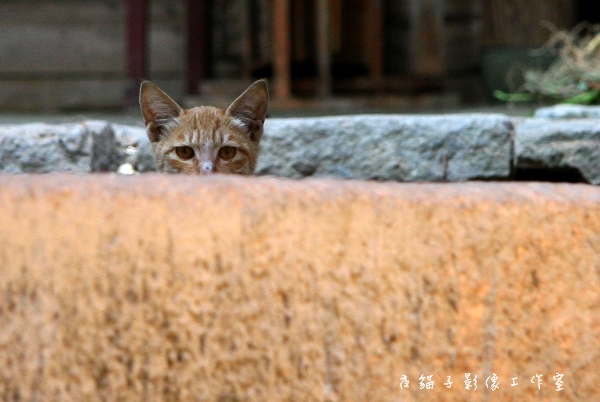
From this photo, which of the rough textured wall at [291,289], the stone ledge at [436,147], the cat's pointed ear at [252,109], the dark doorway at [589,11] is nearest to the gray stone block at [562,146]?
the stone ledge at [436,147]

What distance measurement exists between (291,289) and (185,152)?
161 cm

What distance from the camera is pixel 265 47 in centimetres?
579

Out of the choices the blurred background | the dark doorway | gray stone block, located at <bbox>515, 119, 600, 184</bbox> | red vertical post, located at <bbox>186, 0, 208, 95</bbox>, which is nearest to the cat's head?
gray stone block, located at <bbox>515, 119, 600, 184</bbox>

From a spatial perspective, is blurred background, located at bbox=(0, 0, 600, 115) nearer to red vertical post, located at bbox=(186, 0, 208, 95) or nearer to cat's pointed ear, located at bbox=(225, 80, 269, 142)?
red vertical post, located at bbox=(186, 0, 208, 95)

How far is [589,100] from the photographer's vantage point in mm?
4121

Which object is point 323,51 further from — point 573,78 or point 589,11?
point 589,11

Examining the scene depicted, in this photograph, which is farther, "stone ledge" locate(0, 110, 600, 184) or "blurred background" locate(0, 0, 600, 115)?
"blurred background" locate(0, 0, 600, 115)

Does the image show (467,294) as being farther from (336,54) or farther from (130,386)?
(336,54)

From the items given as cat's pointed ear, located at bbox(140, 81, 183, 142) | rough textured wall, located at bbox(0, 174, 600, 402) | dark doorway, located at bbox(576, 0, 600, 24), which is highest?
dark doorway, located at bbox(576, 0, 600, 24)

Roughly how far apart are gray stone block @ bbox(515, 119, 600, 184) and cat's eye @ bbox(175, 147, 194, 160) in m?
1.32

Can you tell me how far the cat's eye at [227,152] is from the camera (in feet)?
9.76

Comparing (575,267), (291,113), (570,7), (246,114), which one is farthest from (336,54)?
(575,267)

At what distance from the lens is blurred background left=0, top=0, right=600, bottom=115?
226 inches

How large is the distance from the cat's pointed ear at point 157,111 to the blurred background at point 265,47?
2466 millimetres
